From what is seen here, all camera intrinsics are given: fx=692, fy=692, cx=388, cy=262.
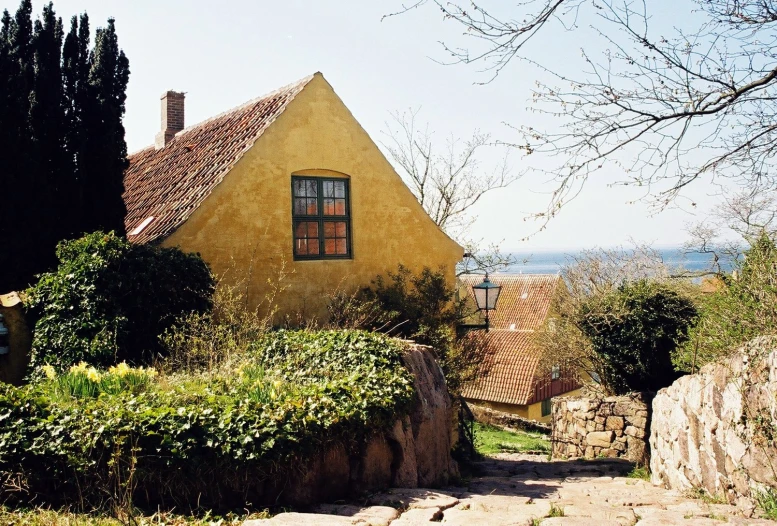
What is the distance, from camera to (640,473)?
12539 millimetres

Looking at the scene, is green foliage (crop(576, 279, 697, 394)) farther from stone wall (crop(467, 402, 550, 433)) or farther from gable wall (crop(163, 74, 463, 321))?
stone wall (crop(467, 402, 550, 433))

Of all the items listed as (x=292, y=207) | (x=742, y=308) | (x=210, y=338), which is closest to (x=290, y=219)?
(x=292, y=207)

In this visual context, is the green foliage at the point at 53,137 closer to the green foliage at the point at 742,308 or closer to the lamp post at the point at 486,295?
the lamp post at the point at 486,295

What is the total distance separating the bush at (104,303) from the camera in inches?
408

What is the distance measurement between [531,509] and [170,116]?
690 inches

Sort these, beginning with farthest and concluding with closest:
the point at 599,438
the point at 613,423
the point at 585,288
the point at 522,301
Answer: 1. the point at 522,301
2. the point at 585,288
3. the point at 599,438
4. the point at 613,423

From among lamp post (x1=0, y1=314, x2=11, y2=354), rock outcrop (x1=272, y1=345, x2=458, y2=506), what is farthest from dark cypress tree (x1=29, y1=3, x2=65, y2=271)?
rock outcrop (x1=272, y1=345, x2=458, y2=506)

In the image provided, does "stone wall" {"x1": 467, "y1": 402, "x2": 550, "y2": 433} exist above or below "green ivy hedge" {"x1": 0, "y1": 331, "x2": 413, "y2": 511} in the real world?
below

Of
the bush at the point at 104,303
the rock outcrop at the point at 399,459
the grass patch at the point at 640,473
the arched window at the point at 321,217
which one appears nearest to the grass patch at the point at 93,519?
the rock outcrop at the point at 399,459

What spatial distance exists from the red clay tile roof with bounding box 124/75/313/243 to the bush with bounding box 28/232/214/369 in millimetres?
1797

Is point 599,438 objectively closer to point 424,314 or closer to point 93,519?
point 424,314

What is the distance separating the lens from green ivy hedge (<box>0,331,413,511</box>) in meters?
6.17

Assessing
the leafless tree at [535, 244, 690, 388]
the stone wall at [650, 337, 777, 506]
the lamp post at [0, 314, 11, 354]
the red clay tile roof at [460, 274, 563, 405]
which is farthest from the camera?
the red clay tile roof at [460, 274, 563, 405]

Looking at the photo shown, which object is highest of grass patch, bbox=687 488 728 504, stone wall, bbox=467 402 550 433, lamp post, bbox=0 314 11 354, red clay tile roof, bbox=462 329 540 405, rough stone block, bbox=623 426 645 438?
lamp post, bbox=0 314 11 354
